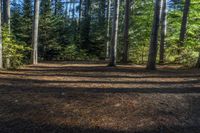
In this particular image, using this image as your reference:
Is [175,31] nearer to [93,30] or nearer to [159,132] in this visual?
[93,30]

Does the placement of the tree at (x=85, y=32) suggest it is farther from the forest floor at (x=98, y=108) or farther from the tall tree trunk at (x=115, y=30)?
the forest floor at (x=98, y=108)

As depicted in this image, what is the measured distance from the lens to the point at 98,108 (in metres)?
6.37

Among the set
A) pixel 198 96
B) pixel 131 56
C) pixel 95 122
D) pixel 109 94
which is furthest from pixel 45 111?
pixel 131 56

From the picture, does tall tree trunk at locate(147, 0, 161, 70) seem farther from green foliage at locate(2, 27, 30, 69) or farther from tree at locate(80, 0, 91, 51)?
tree at locate(80, 0, 91, 51)

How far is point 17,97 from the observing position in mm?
7156

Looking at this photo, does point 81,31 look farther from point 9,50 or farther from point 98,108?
point 98,108

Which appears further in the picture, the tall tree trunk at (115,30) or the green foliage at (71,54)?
the green foliage at (71,54)

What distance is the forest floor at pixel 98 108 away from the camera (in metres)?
5.34

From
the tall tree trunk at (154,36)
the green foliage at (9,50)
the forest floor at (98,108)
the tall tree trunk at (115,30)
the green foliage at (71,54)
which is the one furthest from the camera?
the green foliage at (71,54)

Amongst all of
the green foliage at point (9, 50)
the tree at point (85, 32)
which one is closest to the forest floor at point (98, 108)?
the green foliage at point (9, 50)

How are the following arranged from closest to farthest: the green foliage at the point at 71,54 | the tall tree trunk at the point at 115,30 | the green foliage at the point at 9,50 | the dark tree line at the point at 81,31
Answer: the green foliage at the point at 9,50 < the tall tree trunk at the point at 115,30 < the dark tree line at the point at 81,31 < the green foliage at the point at 71,54

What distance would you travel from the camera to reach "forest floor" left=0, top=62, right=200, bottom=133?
17.5 ft

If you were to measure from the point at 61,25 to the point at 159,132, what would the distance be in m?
28.9

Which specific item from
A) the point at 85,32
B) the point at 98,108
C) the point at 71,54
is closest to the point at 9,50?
the point at 98,108
